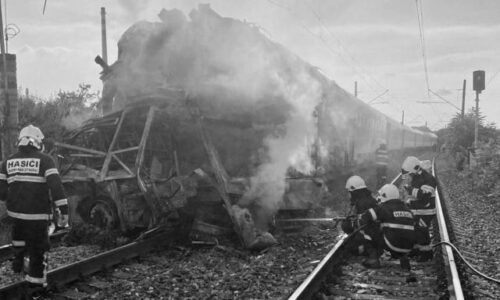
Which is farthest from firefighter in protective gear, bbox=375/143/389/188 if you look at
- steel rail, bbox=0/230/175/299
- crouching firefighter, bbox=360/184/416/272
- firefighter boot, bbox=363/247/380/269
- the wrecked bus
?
steel rail, bbox=0/230/175/299

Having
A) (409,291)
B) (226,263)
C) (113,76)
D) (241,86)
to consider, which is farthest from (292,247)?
(113,76)

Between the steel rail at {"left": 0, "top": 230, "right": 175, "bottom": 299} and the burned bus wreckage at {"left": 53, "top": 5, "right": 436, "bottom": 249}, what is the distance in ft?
1.41

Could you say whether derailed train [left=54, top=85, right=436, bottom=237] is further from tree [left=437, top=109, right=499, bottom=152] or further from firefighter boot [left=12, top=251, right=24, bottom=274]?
tree [left=437, top=109, right=499, bottom=152]

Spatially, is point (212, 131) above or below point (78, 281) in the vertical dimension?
above

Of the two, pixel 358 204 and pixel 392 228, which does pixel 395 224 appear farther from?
pixel 358 204

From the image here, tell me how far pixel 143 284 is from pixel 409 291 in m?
3.07

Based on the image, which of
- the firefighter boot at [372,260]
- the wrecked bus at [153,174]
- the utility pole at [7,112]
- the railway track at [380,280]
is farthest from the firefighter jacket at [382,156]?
the utility pole at [7,112]

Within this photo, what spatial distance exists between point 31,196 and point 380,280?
13.6ft

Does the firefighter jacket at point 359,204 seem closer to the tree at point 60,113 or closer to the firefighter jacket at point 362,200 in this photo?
the firefighter jacket at point 362,200

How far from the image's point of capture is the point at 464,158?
2445 centimetres

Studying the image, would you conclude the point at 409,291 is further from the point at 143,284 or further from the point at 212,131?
the point at 212,131

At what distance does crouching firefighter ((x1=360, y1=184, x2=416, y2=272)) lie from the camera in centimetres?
588

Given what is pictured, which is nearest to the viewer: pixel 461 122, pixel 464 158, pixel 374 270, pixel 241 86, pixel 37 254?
pixel 37 254

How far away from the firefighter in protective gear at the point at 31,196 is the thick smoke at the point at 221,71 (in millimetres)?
3449
